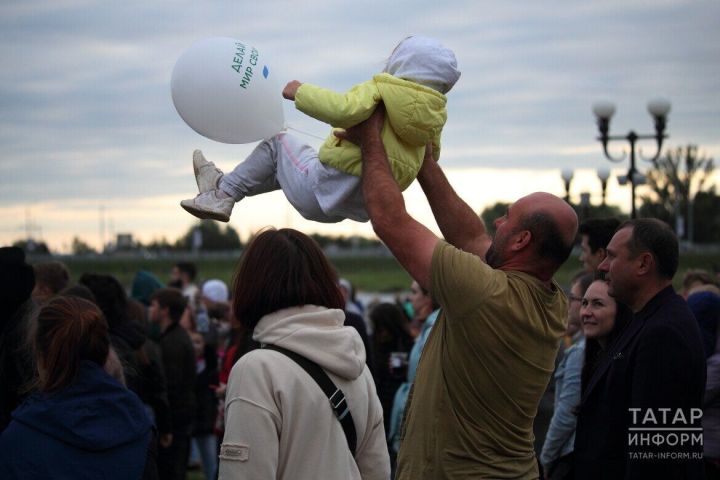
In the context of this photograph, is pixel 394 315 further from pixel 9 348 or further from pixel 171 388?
pixel 9 348

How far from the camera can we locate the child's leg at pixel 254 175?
3775 millimetres

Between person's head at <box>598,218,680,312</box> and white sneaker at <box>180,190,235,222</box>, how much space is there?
169 cm

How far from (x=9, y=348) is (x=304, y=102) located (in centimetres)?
239

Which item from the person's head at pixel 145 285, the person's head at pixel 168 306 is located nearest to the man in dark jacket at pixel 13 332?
the person's head at pixel 168 306

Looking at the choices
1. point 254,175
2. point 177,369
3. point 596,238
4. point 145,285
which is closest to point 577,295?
point 596,238

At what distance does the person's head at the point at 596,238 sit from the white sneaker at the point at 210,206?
287 centimetres

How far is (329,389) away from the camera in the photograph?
9.75 feet

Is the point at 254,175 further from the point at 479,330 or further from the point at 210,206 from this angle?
the point at 479,330

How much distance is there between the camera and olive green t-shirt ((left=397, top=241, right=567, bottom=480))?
10.5 feet

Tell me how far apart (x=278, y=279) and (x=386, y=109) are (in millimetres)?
794

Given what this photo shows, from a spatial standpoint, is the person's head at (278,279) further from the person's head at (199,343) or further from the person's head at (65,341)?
the person's head at (199,343)

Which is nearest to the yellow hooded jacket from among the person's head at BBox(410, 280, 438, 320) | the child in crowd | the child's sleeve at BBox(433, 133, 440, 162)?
the child in crowd

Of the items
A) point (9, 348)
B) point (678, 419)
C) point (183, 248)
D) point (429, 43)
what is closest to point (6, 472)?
point (9, 348)

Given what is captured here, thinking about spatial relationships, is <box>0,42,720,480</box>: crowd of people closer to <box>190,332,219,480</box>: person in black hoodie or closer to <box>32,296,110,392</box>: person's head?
<box>32,296,110,392</box>: person's head
